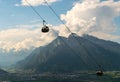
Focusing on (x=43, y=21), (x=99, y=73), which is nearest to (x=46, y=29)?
(x=43, y=21)

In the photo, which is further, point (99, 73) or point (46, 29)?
point (99, 73)

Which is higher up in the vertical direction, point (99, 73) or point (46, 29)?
point (46, 29)

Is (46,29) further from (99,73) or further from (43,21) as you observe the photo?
(99,73)

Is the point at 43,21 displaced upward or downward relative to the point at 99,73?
upward

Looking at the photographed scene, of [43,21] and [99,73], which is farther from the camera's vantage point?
[99,73]
